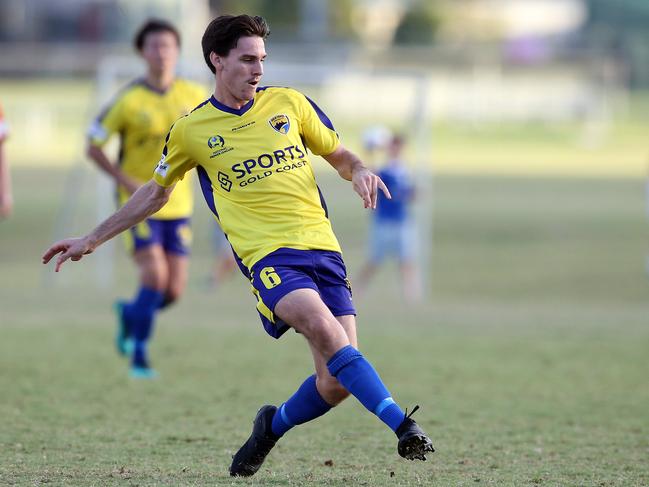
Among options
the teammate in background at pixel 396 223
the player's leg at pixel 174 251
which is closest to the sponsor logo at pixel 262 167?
the player's leg at pixel 174 251

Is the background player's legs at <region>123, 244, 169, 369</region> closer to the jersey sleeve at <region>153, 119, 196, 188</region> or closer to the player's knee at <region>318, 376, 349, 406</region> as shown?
the jersey sleeve at <region>153, 119, 196, 188</region>

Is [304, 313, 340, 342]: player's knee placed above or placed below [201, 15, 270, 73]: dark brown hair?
below

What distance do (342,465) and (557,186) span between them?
25.4m

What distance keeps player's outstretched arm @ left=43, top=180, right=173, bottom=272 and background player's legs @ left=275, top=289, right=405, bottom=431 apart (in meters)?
0.87

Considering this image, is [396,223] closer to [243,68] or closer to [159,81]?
[159,81]

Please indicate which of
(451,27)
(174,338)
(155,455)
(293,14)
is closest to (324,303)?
(155,455)

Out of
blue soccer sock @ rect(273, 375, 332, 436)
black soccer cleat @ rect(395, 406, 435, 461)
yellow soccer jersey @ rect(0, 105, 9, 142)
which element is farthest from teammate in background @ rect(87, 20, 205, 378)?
black soccer cleat @ rect(395, 406, 435, 461)

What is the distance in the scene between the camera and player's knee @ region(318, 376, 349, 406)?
5.49 metres

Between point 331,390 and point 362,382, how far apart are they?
358mm

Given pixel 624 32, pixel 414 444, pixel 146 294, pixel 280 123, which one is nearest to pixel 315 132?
pixel 280 123

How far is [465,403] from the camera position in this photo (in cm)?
820

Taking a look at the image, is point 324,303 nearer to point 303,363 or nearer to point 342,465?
point 342,465

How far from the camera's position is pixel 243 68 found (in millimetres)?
5531

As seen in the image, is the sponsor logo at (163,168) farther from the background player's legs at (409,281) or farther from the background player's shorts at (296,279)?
the background player's legs at (409,281)
